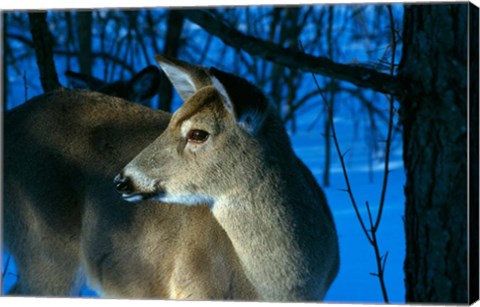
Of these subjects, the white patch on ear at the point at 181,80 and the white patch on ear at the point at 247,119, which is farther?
the white patch on ear at the point at 181,80

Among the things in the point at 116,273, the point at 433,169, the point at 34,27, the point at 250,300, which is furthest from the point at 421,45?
the point at 34,27

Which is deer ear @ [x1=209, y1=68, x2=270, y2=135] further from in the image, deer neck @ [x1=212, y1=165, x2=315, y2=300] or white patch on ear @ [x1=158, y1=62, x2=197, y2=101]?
white patch on ear @ [x1=158, y1=62, x2=197, y2=101]

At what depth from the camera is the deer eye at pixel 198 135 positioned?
14.5 feet

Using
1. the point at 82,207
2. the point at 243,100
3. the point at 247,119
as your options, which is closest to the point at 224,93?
the point at 243,100

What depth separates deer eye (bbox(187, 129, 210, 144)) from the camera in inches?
174

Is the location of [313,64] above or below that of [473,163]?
above

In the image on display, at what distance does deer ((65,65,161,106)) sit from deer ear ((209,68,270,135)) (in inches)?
91.1

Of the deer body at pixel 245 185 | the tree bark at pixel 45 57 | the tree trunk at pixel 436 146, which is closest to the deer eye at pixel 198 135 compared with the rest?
the deer body at pixel 245 185

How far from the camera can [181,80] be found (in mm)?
4660

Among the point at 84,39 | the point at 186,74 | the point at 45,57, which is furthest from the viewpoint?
the point at 84,39

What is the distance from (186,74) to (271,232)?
78 centimetres

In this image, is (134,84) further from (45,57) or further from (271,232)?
(271,232)

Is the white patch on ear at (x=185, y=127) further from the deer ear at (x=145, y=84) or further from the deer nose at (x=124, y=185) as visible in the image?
the deer ear at (x=145, y=84)

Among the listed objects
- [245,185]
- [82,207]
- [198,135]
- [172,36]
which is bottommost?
[82,207]
